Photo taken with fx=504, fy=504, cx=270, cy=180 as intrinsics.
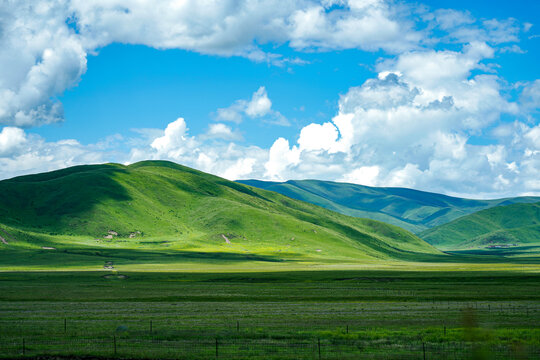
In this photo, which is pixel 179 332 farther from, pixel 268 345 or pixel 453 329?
pixel 453 329

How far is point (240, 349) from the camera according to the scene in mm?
36062

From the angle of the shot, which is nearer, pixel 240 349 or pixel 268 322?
pixel 240 349

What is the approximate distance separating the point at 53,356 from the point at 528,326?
1547 inches

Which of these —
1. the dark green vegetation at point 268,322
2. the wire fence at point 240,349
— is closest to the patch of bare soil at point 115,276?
the dark green vegetation at point 268,322

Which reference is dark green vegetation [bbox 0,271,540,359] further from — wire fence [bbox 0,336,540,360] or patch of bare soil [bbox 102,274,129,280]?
patch of bare soil [bbox 102,274,129,280]

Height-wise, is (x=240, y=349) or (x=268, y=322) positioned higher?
(x=240, y=349)

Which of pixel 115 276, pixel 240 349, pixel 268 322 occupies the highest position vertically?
pixel 240 349

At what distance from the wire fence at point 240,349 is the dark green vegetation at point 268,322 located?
72mm

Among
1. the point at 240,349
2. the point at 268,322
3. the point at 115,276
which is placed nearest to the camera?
the point at 240,349

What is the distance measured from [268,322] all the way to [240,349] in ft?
47.1

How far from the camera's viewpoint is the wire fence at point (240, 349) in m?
33.3

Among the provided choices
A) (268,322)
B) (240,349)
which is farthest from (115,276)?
A: (240,349)

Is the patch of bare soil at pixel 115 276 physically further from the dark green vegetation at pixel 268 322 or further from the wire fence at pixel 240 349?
the wire fence at pixel 240 349

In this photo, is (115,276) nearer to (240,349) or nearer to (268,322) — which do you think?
(268,322)
